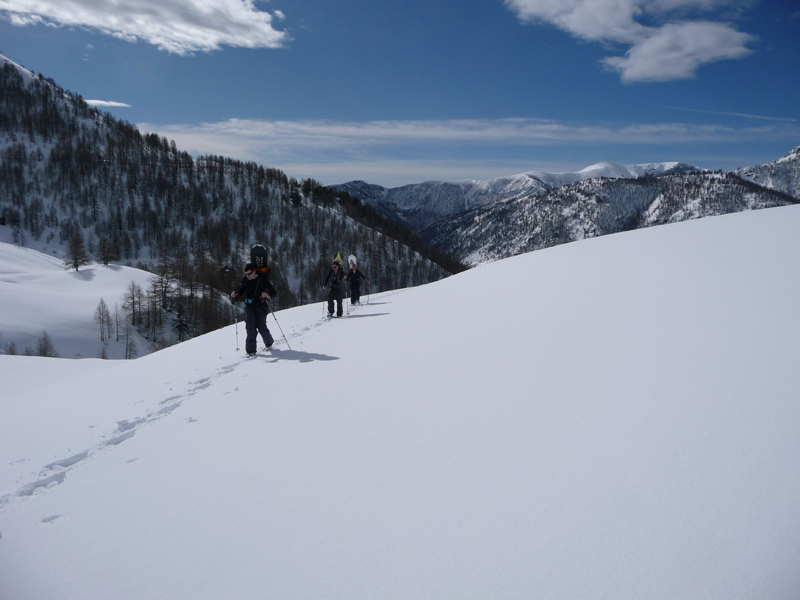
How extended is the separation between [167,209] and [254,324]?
18459cm

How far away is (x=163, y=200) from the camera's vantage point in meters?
169

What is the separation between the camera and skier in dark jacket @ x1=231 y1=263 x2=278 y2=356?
10.3 meters

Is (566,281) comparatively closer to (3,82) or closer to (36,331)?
(36,331)

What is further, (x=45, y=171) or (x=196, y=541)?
(x=45, y=171)

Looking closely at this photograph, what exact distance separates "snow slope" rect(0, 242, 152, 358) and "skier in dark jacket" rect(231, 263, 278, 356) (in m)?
64.3

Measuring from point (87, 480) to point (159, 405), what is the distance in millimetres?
2428

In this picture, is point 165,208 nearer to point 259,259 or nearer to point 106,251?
point 106,251

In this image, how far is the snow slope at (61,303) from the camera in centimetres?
5859

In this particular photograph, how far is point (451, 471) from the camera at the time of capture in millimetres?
3758

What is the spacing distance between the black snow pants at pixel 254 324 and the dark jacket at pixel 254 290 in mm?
135

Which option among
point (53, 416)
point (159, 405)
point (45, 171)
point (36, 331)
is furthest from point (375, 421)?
point (45, 171)

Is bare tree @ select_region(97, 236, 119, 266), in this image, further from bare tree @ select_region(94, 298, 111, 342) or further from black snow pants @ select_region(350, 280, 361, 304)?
black snow pants @ select_region(350, 280, 361, 304)

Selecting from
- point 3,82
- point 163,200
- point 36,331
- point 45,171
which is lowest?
point 36,331

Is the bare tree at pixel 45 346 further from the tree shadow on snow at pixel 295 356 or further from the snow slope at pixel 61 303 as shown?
the tree shadow on snow at pixel 295 356
